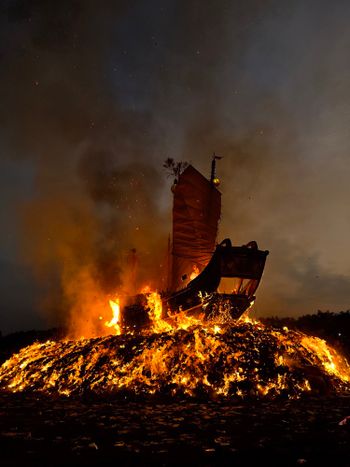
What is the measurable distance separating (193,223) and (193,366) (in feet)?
47.8

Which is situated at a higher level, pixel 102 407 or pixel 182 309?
pixel 182 309

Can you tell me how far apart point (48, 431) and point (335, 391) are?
29.3ft

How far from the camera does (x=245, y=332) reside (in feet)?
45.3

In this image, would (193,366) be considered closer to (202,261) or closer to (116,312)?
(116,312)

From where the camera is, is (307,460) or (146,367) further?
(146,367)

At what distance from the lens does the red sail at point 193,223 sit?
25.4 metres

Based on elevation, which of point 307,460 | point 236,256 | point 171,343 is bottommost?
point 307,460

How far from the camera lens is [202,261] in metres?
25.1

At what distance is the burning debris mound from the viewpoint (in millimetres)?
11391

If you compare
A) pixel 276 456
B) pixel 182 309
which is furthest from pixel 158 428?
pixel 182 309

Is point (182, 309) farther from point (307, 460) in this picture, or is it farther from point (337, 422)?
point (307, 460)

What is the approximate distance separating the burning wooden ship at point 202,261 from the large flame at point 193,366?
2983 mm

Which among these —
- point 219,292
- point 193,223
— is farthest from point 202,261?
point 219,292

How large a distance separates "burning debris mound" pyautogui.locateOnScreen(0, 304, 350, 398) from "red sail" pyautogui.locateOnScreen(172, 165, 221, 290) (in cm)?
1101
